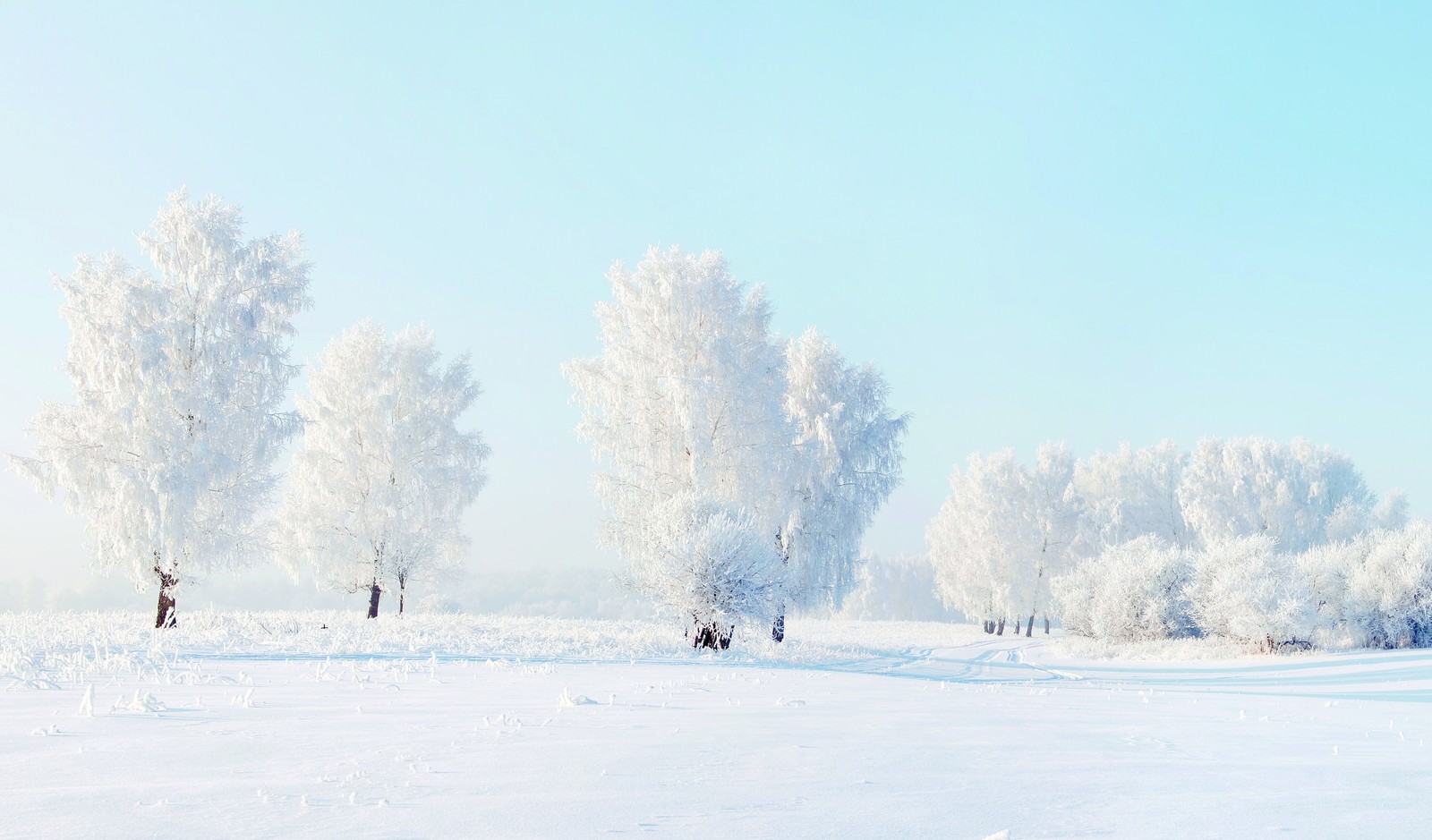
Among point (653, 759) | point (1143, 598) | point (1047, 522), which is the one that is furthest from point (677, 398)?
point (1047, 522)

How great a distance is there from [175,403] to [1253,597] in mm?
29429

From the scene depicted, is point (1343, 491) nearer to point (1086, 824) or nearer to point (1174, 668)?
point (1174, 668)

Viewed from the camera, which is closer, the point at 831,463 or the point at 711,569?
the point at 711,569

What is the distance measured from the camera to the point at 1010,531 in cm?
4506

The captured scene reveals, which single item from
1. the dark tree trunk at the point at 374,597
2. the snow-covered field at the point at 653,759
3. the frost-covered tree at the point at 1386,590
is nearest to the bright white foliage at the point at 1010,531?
the frost-covered tree at the point at 1386,590

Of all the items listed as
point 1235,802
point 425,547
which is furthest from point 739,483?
point 1235,802

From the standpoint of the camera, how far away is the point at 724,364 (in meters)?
21.4

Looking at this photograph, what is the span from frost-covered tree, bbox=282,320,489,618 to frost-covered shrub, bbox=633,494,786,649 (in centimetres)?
992

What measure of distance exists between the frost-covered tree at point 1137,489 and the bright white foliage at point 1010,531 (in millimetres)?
4413

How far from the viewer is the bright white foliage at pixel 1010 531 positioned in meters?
44.7

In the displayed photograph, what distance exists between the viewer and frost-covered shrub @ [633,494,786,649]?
17344mm

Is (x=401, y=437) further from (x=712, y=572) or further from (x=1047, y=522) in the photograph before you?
(x=1047, y=522)

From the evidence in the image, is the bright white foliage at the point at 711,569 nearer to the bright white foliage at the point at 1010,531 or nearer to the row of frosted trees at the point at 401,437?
the row of frosted trees at the point at 401,437

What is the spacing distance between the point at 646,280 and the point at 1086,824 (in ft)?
65.0
